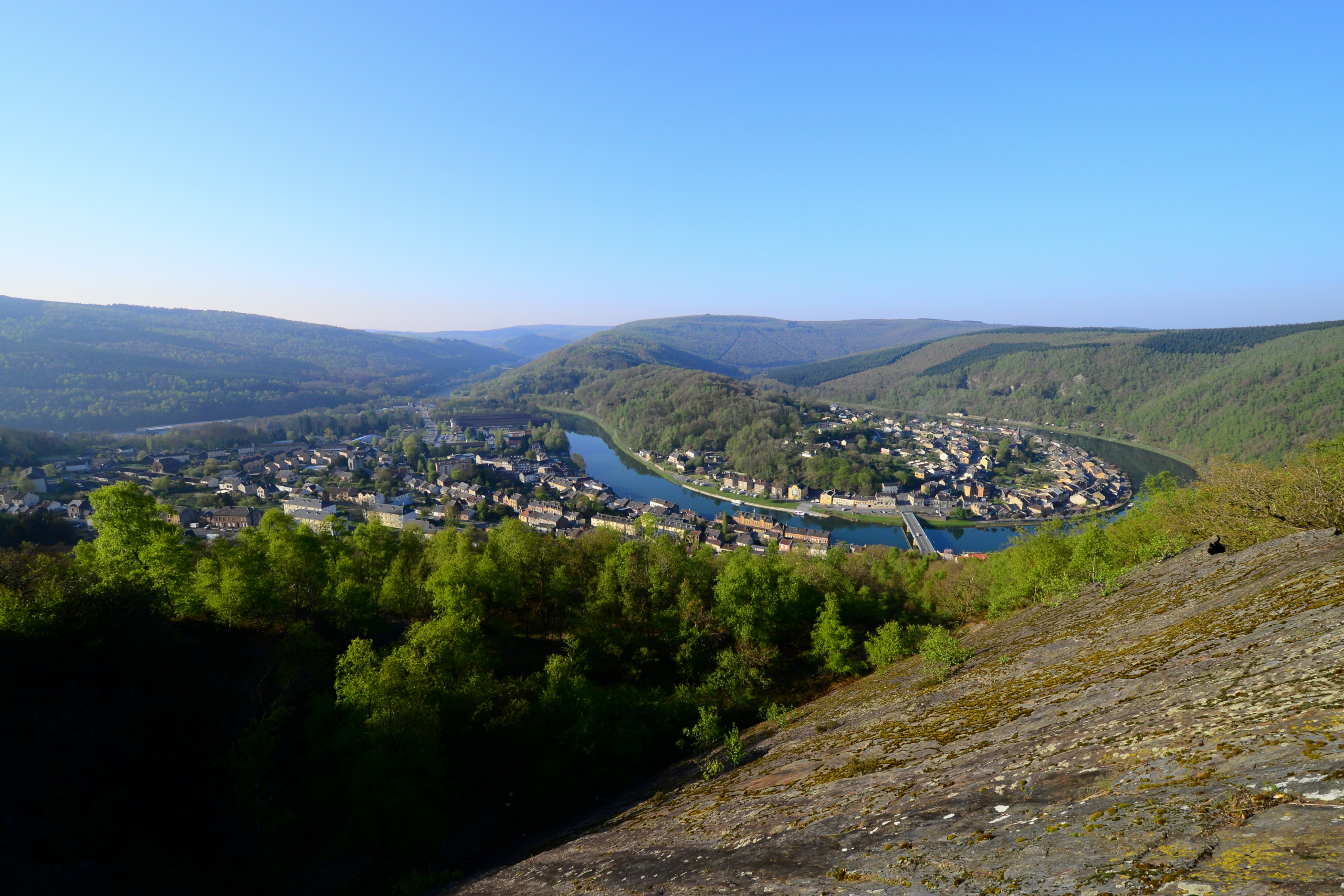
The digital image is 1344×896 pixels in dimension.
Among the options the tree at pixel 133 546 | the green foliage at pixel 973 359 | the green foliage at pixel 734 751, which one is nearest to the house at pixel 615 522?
the tree at pixel 133 546

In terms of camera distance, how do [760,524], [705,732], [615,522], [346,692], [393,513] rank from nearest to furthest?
1. [705,732]
2. [346,692]
3. [615,522]
4. [393,513]
5. [760,524]

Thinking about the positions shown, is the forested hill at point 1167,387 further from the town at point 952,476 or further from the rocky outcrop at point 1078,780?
the rocky outcrop at point 1078,780

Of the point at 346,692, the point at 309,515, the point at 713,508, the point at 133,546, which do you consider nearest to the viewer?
the point at 346,692

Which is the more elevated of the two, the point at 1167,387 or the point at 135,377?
the point at 1167,387

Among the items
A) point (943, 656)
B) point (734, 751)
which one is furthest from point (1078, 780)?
point (734, 751)

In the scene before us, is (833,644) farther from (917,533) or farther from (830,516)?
(830,516)

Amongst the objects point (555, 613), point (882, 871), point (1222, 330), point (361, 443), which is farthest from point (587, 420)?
point (1222, 330)
